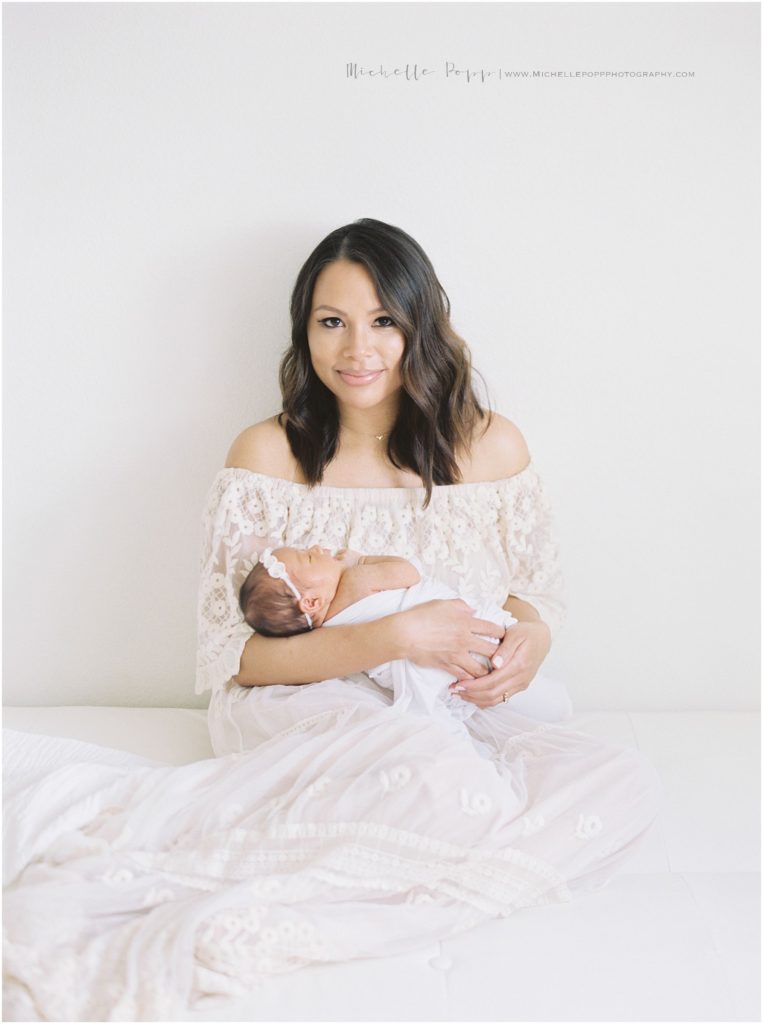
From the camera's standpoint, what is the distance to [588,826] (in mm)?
1526

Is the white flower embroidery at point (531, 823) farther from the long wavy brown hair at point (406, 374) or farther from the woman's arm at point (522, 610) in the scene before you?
the long wavy brown hair at point (406, 374)

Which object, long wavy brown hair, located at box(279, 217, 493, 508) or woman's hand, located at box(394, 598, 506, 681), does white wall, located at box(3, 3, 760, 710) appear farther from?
woman's hand, located at box(394, 598, 506, 681)

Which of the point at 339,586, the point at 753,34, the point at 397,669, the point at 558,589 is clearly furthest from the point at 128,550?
the point at 753,34

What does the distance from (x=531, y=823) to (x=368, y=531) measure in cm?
70

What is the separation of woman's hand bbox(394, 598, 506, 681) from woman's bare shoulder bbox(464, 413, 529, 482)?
35 cm

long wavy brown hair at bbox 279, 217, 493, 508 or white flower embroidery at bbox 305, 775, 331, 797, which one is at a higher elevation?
long wavy brown hair at bbox 279, 217, 493, 508

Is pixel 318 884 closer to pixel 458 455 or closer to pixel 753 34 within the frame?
pixel 458 455

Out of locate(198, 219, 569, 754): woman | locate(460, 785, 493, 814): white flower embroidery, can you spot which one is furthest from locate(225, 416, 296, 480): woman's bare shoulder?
locate(460, 785, 493, 814): white flower embroidery

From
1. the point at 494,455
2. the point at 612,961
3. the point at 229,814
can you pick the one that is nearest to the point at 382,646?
the point at 229,814

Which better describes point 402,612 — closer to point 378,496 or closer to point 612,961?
point 378,496

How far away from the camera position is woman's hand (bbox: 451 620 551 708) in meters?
1.77

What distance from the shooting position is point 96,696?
230cm

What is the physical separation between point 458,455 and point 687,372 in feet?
2.06

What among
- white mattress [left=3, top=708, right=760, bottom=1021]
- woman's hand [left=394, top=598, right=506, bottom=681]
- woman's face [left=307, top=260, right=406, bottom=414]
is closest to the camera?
white mattress [left=3, top=708, right=760, bottom=1021]
